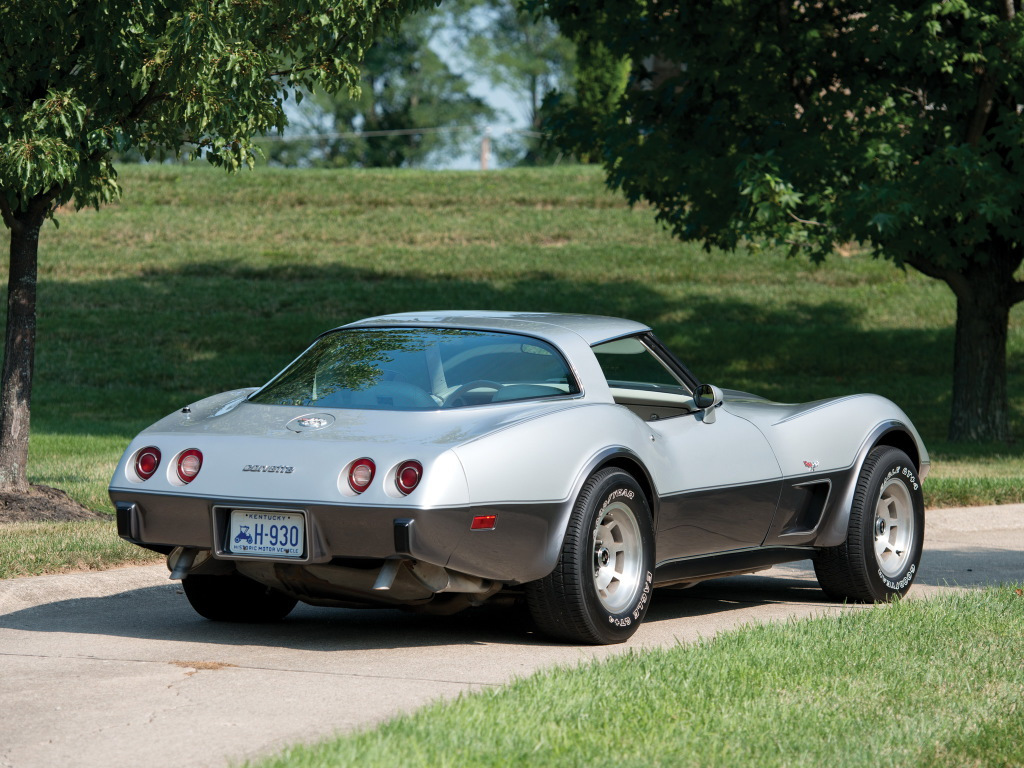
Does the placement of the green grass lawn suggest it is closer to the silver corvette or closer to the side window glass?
the silver corvette

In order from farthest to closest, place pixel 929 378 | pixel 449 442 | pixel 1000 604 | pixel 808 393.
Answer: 1. pixel 929 378
2. pixel 808 393
3. pixel 1000 604
4. pixel 449 442

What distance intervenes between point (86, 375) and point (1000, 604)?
1906 centimetres

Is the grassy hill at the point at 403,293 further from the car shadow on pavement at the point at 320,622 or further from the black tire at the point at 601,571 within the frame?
the black tire at the point at 601,571

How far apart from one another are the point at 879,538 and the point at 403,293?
21696 mm

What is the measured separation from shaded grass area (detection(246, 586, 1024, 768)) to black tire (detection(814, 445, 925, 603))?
1330mm

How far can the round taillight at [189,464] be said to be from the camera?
5.81 metres

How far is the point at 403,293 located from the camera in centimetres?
2867

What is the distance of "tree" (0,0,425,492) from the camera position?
9.21 meters

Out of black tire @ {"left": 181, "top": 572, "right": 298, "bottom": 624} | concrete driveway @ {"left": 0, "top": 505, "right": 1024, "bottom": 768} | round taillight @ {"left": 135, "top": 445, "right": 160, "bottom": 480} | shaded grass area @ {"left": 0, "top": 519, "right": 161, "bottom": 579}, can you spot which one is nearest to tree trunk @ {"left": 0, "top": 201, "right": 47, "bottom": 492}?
shaded grass area @ {"left": 0, "top": 519, "right": 161, "bottom": 579}

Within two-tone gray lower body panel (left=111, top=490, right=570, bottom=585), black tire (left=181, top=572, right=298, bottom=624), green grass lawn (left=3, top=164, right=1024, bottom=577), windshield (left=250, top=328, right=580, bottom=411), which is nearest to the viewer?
two-tone gray lower body panel (left=111, top=490, right=570, bottom=585)

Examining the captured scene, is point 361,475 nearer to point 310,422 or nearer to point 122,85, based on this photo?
point 310,422

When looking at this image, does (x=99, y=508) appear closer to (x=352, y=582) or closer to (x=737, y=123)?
(x=352, y=582)

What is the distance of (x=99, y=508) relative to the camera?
34.3 feet

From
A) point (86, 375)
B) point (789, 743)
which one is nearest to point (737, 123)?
point (86, 375)
